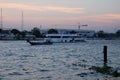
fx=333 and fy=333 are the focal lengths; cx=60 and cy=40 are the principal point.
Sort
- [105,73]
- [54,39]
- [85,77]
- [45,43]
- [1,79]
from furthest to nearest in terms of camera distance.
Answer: [54,39]
[45,43]
[105,73]
[85,77]
[1,79]

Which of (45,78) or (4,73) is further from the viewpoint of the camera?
(4,73)

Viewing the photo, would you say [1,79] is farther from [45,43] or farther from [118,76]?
[45,43]

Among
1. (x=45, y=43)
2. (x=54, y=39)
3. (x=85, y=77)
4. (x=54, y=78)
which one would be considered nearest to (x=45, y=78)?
(x=54, y=78)

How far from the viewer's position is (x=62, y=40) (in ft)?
535

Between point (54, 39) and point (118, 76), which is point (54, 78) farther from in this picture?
point (54, 39)

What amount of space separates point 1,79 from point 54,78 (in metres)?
4.36

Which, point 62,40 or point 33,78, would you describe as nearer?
point 33,78

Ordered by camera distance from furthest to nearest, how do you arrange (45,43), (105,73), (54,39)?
(54,39) → (45,43) → (105,73)

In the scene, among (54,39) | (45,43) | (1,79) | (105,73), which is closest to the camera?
(1,79)

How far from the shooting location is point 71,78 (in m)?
28.0

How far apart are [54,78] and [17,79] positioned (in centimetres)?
308

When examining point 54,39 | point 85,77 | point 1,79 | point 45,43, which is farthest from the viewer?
point 54,39

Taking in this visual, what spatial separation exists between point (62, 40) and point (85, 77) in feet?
440

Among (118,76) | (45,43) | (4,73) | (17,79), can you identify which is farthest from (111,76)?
(45,43)
